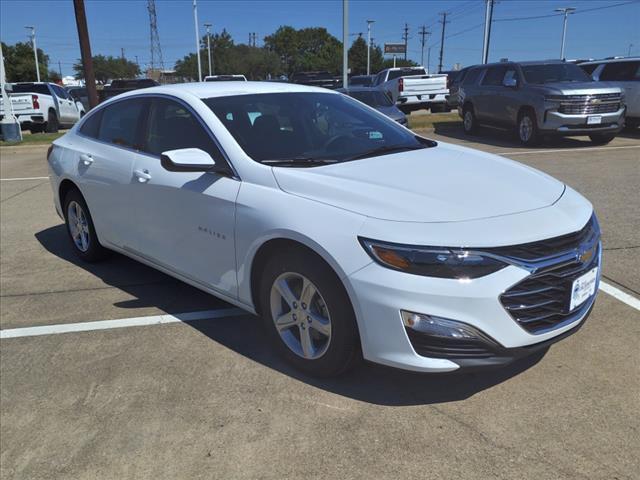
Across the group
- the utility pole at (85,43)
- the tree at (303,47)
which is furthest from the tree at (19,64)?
the utility pole at (85,43)

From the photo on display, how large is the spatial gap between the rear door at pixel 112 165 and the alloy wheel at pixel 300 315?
5.34 feet

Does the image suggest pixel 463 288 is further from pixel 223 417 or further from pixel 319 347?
pixel 223 417

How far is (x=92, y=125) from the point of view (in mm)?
5148

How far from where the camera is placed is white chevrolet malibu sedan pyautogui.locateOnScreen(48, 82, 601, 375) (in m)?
2.64

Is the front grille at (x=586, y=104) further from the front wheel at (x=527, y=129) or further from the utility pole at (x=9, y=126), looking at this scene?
the utility pole at (x=9, y=126)

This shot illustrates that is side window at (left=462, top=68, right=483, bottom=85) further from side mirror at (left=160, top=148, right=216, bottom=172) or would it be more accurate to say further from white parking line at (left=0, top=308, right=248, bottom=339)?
side mirror at (left=160, top=148, right=216, bottom=172)

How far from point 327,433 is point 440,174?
5.08ft

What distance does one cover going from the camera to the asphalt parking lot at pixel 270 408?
2592 mm

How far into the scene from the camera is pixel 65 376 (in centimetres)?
347

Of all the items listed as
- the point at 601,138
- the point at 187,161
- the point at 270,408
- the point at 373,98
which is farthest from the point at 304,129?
the point at 601,138

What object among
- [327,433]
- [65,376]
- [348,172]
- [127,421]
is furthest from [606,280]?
[65,376]

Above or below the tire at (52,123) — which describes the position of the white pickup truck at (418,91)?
above

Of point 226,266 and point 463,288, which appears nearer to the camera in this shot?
point 463,288

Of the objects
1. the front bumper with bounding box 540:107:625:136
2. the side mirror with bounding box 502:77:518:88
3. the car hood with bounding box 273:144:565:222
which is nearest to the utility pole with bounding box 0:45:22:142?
the side mirror with bounding box 502:77:518:88
